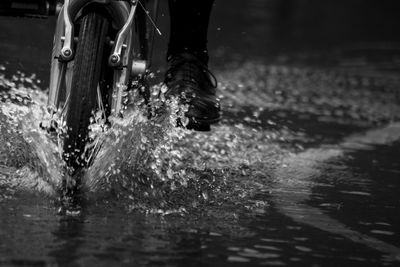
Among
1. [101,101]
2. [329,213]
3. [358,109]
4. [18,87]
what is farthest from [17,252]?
[358,109]

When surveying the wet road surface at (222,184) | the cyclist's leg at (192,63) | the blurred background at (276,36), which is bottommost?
the wet road surface at (222,184)

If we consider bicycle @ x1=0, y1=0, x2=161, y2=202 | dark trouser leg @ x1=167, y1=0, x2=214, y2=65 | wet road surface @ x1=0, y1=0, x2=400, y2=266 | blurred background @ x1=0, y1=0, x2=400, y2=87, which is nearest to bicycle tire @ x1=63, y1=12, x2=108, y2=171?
bicycle @ x1=0, y1=0, x2=161, y2=202

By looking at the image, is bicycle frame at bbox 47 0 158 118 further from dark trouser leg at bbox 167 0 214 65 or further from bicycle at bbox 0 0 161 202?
dark trouser leg at bbox 167 0 214 65

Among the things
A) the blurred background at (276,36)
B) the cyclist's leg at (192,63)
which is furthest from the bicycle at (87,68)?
the blurred background at (276,36)

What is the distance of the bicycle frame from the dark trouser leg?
956 millimetres

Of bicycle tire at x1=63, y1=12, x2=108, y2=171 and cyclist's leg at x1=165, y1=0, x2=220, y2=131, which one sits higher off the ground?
cyclist's leg at x1=165, y1=0, x2=220, y2=131

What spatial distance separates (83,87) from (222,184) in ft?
3.03

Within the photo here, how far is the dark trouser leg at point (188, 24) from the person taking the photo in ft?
15.8

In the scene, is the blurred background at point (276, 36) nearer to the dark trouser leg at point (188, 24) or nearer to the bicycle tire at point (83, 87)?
the dark trouser leg at point (188, 24)

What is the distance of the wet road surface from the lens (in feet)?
10.8

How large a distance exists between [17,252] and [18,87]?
299 centimetres

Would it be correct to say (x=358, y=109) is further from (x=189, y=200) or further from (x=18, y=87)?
(x=189, y=200)

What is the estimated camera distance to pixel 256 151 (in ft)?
17.4

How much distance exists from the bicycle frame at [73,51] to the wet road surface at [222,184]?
0.41 feet
